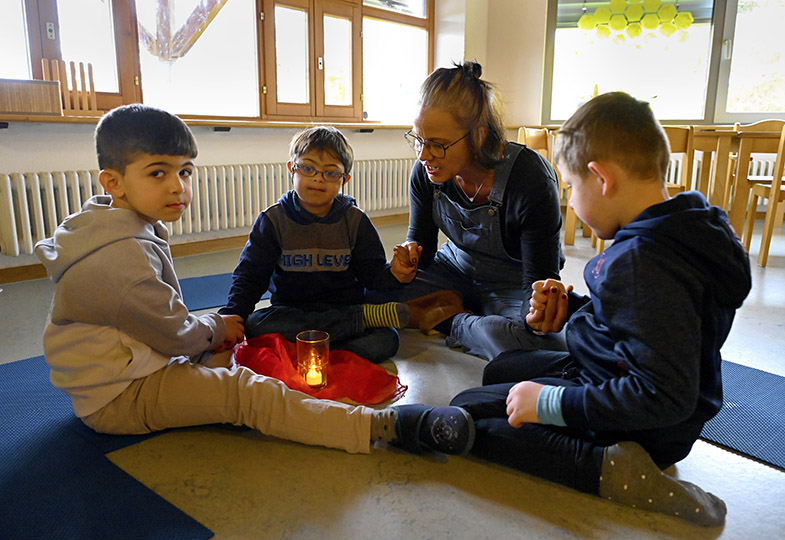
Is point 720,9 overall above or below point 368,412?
above

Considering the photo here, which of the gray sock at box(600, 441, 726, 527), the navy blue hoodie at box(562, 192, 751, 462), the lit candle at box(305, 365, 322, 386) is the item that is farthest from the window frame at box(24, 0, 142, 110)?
the gray sock at box(600, 441, 726, 527)

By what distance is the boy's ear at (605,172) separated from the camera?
1000mm

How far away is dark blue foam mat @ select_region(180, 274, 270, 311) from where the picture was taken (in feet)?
7.81

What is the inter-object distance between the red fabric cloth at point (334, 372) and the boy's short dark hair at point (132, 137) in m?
0.57

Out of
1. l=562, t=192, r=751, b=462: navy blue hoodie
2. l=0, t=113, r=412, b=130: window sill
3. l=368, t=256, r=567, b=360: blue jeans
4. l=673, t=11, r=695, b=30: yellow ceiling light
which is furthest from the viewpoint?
l=673, t=11, r=695, b=30: yellow ceiling light

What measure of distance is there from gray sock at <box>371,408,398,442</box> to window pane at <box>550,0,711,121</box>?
4.66 meters

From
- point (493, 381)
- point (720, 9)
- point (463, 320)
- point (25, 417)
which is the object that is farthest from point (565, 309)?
point (720, 9)

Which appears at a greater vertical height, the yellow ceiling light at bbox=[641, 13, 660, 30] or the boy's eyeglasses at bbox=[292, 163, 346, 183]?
the yellow ceiling light at bbox=[641, 13, 660, 30]

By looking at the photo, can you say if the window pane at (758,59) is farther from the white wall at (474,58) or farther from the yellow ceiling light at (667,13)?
the white wall at (474,58)

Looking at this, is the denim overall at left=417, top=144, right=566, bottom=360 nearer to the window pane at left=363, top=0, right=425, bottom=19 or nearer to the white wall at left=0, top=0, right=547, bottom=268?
the white wall at left=0, top=0, right=547, bottom=268

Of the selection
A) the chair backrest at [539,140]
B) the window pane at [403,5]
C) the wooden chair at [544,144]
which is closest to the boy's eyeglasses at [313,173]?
the wooden chair at [544,144]

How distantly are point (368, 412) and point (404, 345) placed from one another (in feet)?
2.26

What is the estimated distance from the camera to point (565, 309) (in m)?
1.32

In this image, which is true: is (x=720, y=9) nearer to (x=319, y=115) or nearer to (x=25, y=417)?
(x=319, y=115)
